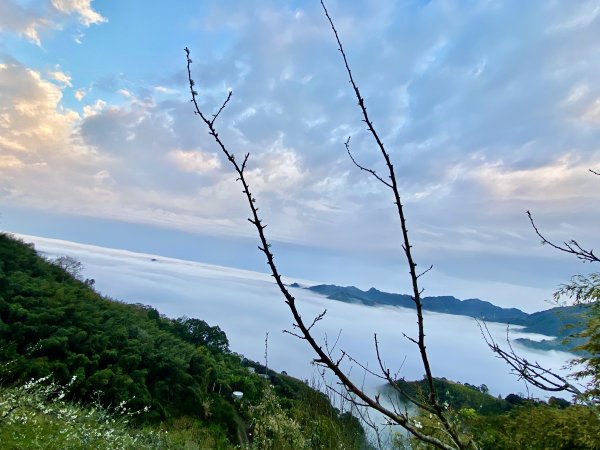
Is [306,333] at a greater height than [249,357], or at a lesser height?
greater

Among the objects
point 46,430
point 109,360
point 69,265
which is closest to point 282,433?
point 46,430

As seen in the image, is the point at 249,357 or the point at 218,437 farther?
the point at 249,357

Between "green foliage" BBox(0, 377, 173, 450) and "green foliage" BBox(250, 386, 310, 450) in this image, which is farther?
"green foliage" BBox(0, 377, 173, 450)

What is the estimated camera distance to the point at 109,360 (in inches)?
706

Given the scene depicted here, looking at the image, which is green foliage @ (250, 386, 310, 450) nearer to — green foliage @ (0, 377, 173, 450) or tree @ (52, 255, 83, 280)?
green foliage @ (0, 377, 173, 450)

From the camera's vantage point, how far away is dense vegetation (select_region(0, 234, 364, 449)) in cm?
1505

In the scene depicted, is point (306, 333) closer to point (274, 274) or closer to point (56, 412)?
point (274, 274)

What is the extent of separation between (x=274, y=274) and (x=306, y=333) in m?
0.14

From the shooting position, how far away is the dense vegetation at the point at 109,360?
15.1 meters

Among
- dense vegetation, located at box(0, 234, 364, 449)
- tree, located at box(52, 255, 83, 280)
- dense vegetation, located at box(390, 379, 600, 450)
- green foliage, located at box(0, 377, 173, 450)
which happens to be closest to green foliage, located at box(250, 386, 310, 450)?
dense vegetation, located at box(390, 379, 600, 450)

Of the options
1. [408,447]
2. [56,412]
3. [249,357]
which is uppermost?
[408,447]

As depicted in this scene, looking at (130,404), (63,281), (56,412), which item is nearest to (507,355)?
(56,412)

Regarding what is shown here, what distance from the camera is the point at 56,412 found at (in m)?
7.61

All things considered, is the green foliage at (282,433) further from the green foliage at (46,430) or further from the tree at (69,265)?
the tree at (69,265)
